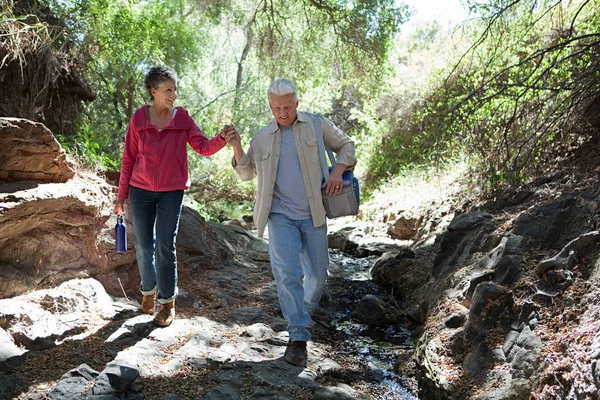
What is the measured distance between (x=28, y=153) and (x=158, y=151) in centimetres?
135

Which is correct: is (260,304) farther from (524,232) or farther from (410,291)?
(524,232)

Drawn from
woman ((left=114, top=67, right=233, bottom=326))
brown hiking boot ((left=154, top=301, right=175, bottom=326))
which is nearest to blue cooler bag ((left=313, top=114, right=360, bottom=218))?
woman ((left=114, top=67, right=233, bottom=326))

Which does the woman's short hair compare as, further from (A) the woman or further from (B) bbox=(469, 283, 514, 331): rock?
(B) bbox=(469, 283, 514, 331): rock

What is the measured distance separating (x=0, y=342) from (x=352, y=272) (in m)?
5.64

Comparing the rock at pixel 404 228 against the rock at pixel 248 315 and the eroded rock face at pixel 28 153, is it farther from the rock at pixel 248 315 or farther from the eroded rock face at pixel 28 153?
the eroded rock face at pixel 28 153

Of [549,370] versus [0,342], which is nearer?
[549,370]

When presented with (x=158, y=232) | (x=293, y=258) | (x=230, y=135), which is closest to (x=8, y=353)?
(x=158, y=232)

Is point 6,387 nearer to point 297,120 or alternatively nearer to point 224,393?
point 224,393

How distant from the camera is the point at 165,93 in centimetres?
400

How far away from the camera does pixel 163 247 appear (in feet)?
13.7

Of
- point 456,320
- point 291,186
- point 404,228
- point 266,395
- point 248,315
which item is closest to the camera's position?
point 266,395

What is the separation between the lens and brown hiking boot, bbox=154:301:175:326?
429 cm

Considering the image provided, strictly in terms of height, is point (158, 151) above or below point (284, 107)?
below

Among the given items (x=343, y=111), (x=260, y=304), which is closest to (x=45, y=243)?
(x=260, y=304)
